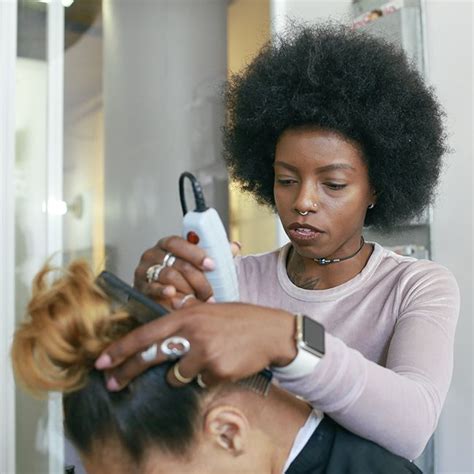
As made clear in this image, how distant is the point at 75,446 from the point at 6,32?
56.2 inches

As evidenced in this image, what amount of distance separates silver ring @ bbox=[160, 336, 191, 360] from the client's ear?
168 mm

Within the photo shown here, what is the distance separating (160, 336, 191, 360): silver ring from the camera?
659 millimetres

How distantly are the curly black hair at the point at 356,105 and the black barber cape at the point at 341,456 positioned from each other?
533 millimetres

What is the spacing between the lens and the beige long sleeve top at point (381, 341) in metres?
0.76

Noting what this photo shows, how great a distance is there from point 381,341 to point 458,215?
0.70 meters

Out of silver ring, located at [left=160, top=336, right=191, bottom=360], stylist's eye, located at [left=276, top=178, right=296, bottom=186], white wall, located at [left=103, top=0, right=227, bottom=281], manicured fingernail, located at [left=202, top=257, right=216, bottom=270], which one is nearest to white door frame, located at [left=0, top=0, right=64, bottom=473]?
white wall, located at [left=103, top=0, right=227, bottom=281]

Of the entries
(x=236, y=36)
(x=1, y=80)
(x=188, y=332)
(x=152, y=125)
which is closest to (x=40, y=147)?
(x=1, y=80)

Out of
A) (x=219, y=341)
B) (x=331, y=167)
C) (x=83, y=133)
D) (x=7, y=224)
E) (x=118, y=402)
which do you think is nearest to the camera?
(x=219, y=341)

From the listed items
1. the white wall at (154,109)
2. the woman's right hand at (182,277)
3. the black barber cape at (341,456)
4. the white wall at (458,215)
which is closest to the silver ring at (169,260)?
the woman's right hand at (182,277)

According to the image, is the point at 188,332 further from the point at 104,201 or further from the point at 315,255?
the point at 104,201

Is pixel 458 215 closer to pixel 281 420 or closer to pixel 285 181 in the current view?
pixel 285 181

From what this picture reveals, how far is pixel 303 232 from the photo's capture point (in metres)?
1.15

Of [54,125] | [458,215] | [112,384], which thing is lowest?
[112,384]

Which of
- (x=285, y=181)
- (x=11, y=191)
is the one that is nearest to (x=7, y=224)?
(x=11, y=191)
